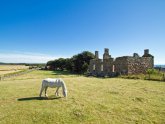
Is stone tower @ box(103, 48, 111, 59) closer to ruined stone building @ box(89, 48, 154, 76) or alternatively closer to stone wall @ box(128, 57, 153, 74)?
ruined stone building @ box(89, 48, 154, 76)

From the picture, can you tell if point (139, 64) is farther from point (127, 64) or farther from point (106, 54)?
point (106, 54)

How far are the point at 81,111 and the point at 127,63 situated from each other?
21969 mm

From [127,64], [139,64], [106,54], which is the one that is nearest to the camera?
[127,64]

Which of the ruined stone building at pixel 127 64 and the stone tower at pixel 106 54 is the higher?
the stone tower at pixel 106 54

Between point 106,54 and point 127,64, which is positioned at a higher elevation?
point 106,54

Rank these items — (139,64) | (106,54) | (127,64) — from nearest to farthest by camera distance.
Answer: (127,64) → (139,64) → (106,54)

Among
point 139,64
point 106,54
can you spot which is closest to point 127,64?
point 139,64

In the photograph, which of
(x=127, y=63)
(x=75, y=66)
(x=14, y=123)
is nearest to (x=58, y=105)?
(x=14, y=123)

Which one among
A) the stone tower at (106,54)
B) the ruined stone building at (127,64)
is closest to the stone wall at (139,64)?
the ruined stone building at (127,64)

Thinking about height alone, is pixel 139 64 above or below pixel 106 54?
below

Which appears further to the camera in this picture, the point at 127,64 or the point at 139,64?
the point at 139,64

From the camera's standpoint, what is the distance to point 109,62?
1243 inches

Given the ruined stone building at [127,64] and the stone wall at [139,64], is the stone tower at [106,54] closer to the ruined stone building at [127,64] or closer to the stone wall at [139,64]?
the ruined stone building at [127,64]

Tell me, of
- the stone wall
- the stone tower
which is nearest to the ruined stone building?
the stone wall
